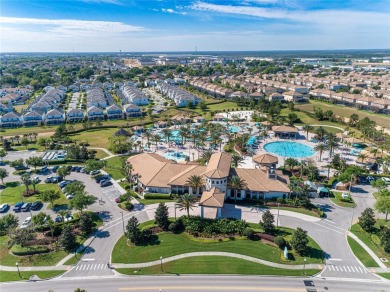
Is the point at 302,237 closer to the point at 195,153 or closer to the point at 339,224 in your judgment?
the point at 339,224

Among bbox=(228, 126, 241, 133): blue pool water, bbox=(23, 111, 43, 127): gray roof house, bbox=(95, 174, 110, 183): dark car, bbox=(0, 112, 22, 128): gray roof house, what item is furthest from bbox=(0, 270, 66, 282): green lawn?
bbox=(0, 112, 22, 128): gray roof house

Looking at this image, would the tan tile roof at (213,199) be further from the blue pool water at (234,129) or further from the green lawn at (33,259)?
the blue pool water at (234,129)

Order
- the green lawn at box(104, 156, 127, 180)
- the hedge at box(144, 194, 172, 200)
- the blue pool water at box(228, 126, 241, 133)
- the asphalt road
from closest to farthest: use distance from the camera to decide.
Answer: the asphalt road → the hedge at box(144, 194, 172, 200) → the green lawn at box(104, 156, 127, 180) → the blue pool water at box(228, 126, 241, 133)

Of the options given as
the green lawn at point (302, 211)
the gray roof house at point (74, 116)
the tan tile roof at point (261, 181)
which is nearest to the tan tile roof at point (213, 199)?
the tan tile roof at point (261, 181)

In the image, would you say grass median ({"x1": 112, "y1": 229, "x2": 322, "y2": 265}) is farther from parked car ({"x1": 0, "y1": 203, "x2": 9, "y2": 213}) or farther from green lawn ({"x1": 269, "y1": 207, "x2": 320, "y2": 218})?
parked car ({"x1": 0, "y1": 203, "x2": 9, "y2": 213})

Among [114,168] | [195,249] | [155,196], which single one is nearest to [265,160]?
[155,196]

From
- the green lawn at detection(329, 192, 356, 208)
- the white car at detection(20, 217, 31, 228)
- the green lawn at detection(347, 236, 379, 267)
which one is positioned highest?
the white car at detection(20, 217, 31, 228)
